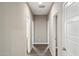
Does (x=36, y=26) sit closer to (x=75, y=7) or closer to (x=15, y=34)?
(x=15, y=34)

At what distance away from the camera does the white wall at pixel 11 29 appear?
1.52 m

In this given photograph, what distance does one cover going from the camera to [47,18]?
6.57ft

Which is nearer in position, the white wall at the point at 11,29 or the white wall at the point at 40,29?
the white wall at the point at 11,29

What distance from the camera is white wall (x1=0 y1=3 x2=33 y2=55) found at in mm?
1524

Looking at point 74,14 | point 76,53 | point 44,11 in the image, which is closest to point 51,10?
point 44,11

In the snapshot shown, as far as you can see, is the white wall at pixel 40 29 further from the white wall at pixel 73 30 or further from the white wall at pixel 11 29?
the white wall at pixel 73 30

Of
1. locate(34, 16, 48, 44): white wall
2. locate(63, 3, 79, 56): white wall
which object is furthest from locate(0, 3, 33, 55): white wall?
locate(63, 3, 79, 56): white wall

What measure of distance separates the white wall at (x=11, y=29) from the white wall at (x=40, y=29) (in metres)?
0.28

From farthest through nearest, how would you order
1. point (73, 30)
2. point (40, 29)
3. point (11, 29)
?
point (40, 29)
point (11, 29)
point (73, 30)

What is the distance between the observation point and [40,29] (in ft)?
6.21

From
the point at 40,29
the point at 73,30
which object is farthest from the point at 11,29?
the point at 73,30

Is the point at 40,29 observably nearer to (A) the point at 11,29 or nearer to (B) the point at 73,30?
(A) the point at 11,29

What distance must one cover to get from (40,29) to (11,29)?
51cm

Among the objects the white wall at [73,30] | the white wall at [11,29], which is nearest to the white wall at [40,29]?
the white wall at [11,29]
